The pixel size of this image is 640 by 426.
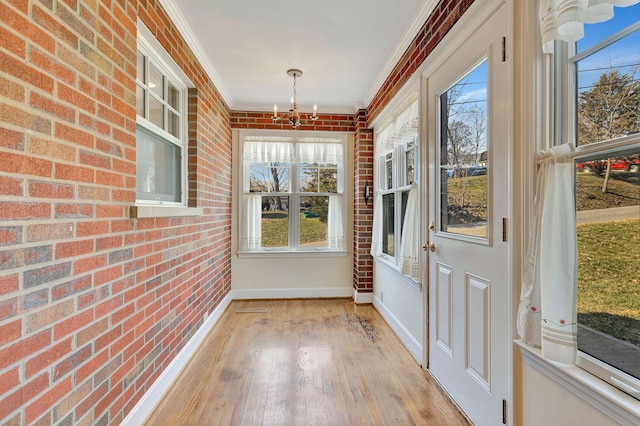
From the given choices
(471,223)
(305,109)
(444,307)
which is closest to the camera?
(471,223)

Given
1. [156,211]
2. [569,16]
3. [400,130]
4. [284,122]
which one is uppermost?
[284,122]

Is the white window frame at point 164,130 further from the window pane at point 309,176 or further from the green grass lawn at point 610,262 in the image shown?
the green grass lawn at point 610,262

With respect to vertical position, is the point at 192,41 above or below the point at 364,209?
above

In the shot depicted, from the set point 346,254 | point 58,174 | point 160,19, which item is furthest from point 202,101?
point 346,254

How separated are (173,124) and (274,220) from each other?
206 centimetres

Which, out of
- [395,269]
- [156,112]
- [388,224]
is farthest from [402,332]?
[156,112]

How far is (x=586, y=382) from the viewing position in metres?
1.06

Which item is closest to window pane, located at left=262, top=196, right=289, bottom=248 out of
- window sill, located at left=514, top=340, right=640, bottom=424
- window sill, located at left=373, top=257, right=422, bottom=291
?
window sill, located at left=373, top=257, right=422, bottom=291

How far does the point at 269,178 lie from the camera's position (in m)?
4.37

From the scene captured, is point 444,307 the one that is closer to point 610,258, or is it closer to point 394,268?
point 394,268

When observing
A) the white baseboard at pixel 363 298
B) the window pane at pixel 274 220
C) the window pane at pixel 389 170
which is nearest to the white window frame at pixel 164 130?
the window pane at pixel 274 220

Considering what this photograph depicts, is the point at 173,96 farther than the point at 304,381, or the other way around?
the point at 173,96

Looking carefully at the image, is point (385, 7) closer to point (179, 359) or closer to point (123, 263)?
point (123, 263)

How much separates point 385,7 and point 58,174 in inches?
84.1
